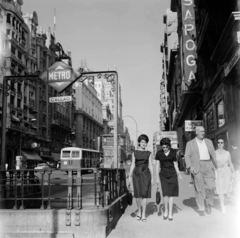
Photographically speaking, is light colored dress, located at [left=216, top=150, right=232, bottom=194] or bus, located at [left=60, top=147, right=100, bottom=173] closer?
light colored dress, located at [left=216, top=150, right=232, bottom=194]

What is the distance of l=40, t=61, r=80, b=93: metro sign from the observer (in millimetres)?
11085

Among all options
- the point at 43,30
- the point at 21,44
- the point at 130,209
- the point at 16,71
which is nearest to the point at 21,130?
the point at 16,71

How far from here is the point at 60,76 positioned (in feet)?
36.6

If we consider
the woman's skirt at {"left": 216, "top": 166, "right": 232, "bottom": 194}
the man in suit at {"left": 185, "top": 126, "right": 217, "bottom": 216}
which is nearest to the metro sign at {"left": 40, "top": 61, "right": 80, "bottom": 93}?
the man in suit at {"left": 185, "top": 126, "right": 217, "bottom": 216}

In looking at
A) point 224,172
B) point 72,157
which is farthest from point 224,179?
point 72,157

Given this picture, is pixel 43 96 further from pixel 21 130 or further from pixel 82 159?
pixel 82 159

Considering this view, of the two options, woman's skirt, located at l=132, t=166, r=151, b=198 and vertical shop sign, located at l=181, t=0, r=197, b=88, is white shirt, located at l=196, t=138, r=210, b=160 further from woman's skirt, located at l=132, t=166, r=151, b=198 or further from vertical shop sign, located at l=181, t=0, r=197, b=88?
vertical shop sign, located at l=181, t=0, r=197, b=88

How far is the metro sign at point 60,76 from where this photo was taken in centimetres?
1109

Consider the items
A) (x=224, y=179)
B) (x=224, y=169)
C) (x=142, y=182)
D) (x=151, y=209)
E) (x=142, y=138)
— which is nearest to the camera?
(x=142, y=182)

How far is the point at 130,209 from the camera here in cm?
952

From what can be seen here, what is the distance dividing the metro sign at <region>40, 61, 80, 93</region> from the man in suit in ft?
16.7

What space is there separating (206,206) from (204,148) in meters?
1.42

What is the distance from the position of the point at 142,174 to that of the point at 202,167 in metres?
1.47

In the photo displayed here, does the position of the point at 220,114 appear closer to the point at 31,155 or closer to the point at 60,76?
the point at 60,76
